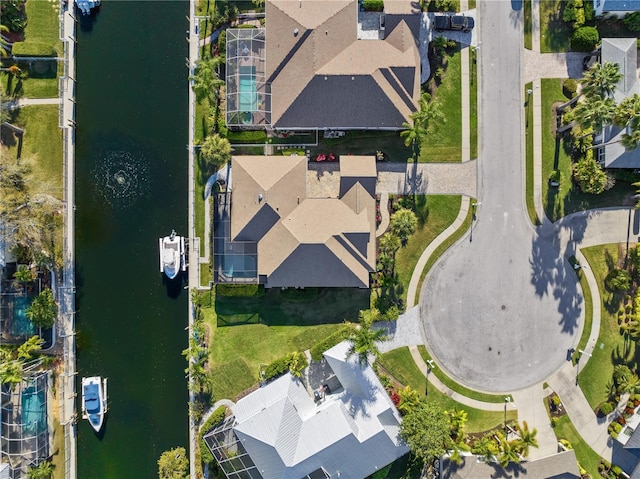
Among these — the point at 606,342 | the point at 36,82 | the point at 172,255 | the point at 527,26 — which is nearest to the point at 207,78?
the point at 172,255

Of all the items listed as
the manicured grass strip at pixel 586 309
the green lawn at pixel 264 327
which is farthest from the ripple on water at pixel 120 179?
the manicured grass strip at pixel 586 309

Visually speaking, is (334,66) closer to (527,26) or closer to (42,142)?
(527,26)

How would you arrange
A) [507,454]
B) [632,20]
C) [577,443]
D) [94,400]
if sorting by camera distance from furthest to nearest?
[577,443] → [94,400] → [632,20] → [507,454]

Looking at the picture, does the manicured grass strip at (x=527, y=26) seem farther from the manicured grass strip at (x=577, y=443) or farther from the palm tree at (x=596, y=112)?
the manicured grass strip at (x=577, y=443)

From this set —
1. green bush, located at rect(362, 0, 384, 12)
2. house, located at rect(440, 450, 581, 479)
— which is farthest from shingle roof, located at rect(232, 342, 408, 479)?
green bush, located at rect(362, 0, 384, 12)

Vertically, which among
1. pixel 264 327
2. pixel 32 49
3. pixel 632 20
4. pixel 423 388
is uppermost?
pixel 632 20

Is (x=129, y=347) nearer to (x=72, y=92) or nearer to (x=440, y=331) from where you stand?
(x=72, y=92)

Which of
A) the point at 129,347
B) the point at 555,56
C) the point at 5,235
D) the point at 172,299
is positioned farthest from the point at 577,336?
the point at 5,235
